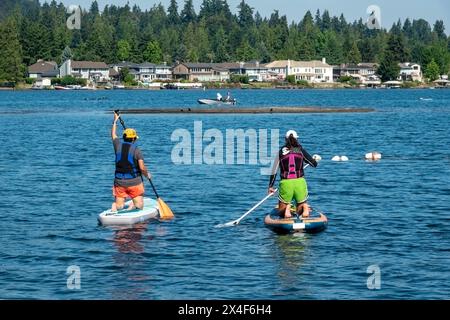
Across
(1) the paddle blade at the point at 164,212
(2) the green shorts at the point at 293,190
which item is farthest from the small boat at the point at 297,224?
(1) the paddle blade at the point at 164,212

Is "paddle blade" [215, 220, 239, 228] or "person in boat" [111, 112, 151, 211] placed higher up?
"person in boat" [111, 112, 151, 211]

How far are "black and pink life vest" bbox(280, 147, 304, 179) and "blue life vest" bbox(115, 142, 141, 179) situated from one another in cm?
448

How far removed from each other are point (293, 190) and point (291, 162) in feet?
2.76

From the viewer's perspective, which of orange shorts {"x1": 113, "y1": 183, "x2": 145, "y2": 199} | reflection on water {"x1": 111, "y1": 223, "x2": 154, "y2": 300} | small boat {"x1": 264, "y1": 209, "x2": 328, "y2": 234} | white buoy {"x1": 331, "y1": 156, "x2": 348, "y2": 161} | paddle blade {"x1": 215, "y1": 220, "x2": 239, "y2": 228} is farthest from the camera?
white buoy {"x1": 331, "y1": 156, "x2": 348, "y2": 161}

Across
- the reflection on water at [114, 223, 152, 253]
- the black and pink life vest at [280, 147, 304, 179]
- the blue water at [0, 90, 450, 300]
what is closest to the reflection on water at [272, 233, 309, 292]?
the blue water at [0, 90, 450, 300]

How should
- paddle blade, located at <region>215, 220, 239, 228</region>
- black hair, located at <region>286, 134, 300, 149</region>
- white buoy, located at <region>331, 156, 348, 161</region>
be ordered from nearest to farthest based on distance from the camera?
1. black hair, located at <region>286, 134, 300, 149</region>
2. paddle blade, located at <region>215, 220, 239, 228</region>
3. white buoy, located at <region>331, 156, 348, 161</region>

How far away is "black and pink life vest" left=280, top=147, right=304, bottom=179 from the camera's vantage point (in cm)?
2744

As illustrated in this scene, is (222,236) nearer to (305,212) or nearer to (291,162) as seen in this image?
(305,212)

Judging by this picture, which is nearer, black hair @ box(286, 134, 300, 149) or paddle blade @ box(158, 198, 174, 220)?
black hair @ box(286, 134, 300, 149)

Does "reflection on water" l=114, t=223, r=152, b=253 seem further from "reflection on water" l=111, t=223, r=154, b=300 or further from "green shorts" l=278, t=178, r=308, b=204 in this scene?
"green shorts" l=278, t=178, r=308, b=204

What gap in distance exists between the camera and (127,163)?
93.8 ft

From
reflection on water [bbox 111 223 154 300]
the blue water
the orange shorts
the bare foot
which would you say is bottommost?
the blue water
